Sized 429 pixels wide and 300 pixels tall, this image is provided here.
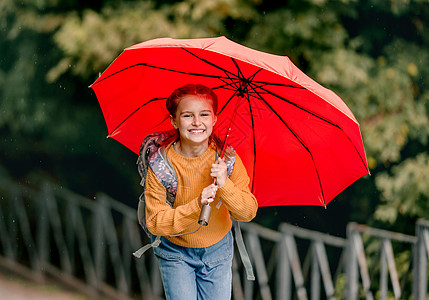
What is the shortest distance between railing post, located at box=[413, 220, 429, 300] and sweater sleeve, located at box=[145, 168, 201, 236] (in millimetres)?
2883

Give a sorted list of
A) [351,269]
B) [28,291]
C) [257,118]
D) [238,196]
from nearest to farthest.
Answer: [238,196] < [257,118] < [351,269] < [28,291]

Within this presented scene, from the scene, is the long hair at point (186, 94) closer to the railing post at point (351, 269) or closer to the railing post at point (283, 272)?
the railing post at point (351, 269)

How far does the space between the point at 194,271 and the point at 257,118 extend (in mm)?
738

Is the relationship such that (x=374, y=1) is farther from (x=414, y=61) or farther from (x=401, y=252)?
(x=401, y=252)

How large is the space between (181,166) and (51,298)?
6.35 metres

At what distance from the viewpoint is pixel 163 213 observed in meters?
2.47

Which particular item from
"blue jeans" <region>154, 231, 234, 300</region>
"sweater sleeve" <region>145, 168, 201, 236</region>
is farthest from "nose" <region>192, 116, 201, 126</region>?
"blue jeans" <region>154, 231, 234, 300</region>

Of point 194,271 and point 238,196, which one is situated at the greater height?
point 238,196

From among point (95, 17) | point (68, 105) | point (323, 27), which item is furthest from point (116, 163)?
point (323, 27)

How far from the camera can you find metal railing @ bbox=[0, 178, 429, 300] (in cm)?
579

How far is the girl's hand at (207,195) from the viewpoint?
2.40 meters

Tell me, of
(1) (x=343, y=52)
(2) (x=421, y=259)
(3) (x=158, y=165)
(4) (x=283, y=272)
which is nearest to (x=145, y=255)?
(4) (x=283, y=272)

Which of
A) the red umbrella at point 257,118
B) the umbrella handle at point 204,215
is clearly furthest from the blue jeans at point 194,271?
the red umbrella at point 257,118

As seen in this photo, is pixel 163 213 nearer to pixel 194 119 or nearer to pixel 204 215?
pixel 204 215
